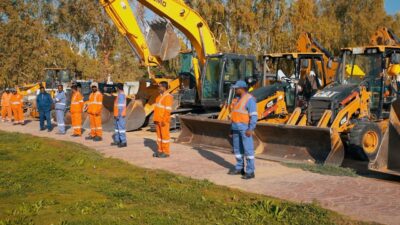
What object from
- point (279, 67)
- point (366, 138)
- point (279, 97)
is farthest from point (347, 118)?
point (279, 67)

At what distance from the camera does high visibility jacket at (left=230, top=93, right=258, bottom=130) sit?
28.8ft

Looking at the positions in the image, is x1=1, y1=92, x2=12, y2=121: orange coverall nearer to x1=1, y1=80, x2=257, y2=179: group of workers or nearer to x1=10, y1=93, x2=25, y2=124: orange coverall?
x1=10, y1=93, x2=25, y2=124: orange coverall

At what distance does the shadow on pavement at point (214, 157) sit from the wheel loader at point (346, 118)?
96cm

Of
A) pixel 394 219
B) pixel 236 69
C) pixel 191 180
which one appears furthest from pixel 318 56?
pixel 394 219

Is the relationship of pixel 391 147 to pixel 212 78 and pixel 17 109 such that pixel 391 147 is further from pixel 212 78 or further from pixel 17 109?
pixel 17 109

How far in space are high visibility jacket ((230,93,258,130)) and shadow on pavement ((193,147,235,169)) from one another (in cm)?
144

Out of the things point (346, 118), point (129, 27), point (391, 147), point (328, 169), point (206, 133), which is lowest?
point (328, 169)

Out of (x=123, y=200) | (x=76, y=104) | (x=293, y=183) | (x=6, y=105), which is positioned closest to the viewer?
(x=123, y=200)

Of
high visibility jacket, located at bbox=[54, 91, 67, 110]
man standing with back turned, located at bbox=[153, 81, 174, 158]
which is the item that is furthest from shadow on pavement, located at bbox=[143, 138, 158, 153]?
high visibility jacket, located at bbox=[54, 91, 67, 110]

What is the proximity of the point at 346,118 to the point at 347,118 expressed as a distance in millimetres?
30

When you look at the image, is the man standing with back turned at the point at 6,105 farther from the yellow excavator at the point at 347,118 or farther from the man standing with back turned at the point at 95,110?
the yellow excavator at the point at 347,118

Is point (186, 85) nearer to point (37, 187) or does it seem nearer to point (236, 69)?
point (236, 69)

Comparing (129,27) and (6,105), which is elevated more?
(129,27)

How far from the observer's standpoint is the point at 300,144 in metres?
10.8
